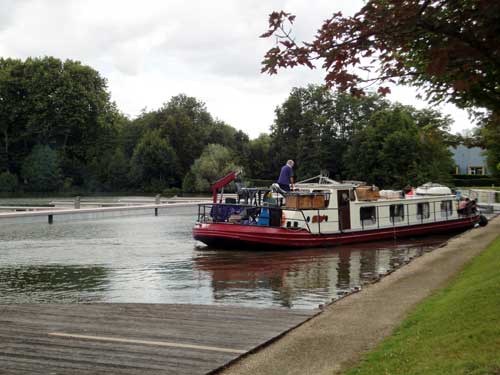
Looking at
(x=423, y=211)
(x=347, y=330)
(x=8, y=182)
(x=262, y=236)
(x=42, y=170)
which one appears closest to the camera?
(x=347, y=330)

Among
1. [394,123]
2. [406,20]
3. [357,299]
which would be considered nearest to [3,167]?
[394,123]

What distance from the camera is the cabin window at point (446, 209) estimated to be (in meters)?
34.2

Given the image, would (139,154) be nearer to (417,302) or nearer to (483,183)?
(483,183)

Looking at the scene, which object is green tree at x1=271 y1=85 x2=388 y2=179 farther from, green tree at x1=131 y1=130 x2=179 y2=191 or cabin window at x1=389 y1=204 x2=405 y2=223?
cabin window at x1=389 y1=204 x2=405 y2=223

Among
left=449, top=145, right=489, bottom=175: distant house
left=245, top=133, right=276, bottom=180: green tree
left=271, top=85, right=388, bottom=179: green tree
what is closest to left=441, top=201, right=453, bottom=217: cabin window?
left=271, top=85, right=388, bottom=179: green tree

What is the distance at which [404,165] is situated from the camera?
7594cm

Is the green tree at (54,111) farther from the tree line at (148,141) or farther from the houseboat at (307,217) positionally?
the houseboat at (307,217)

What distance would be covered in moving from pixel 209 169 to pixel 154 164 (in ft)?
38.6

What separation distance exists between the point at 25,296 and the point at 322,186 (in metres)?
15.8

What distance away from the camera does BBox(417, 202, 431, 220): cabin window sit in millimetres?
32781

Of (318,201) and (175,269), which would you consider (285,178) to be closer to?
(318,201)

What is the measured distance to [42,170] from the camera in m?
85.9

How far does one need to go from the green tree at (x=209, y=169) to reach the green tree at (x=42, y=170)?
2031 cm

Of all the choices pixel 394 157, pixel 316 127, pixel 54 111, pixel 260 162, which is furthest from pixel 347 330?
pixel 54 111
